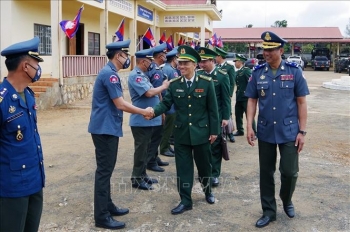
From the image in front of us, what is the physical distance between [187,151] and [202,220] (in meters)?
0.76

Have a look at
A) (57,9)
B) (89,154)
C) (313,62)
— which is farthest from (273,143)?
(313,62)

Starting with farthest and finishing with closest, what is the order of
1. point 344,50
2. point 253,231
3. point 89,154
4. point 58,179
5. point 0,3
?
point 344,50, point 0,3, point 89,154, point 58,179, point 253,231

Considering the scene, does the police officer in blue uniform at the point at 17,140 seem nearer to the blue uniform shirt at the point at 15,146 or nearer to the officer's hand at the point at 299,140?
the blue uniform shirt at the point at 15,146

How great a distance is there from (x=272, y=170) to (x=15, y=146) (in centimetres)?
260

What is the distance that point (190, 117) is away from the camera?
4145 millimetres

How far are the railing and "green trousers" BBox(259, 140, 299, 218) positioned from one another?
9.75 metres

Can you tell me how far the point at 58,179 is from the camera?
5223mm

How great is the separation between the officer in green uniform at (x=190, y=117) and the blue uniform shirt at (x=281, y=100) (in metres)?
0.58

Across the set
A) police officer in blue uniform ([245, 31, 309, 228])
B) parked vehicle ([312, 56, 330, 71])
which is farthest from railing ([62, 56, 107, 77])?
parked vehicle ([312, 56, 330, 71])

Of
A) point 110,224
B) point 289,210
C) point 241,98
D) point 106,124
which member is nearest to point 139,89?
point 106,124

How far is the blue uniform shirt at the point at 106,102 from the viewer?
144 inches

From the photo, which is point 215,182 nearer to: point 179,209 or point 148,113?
point 179,209

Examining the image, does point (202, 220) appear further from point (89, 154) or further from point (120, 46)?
point (89, 154)

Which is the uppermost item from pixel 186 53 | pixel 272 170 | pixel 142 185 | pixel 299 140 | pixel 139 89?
pixel 186 53
